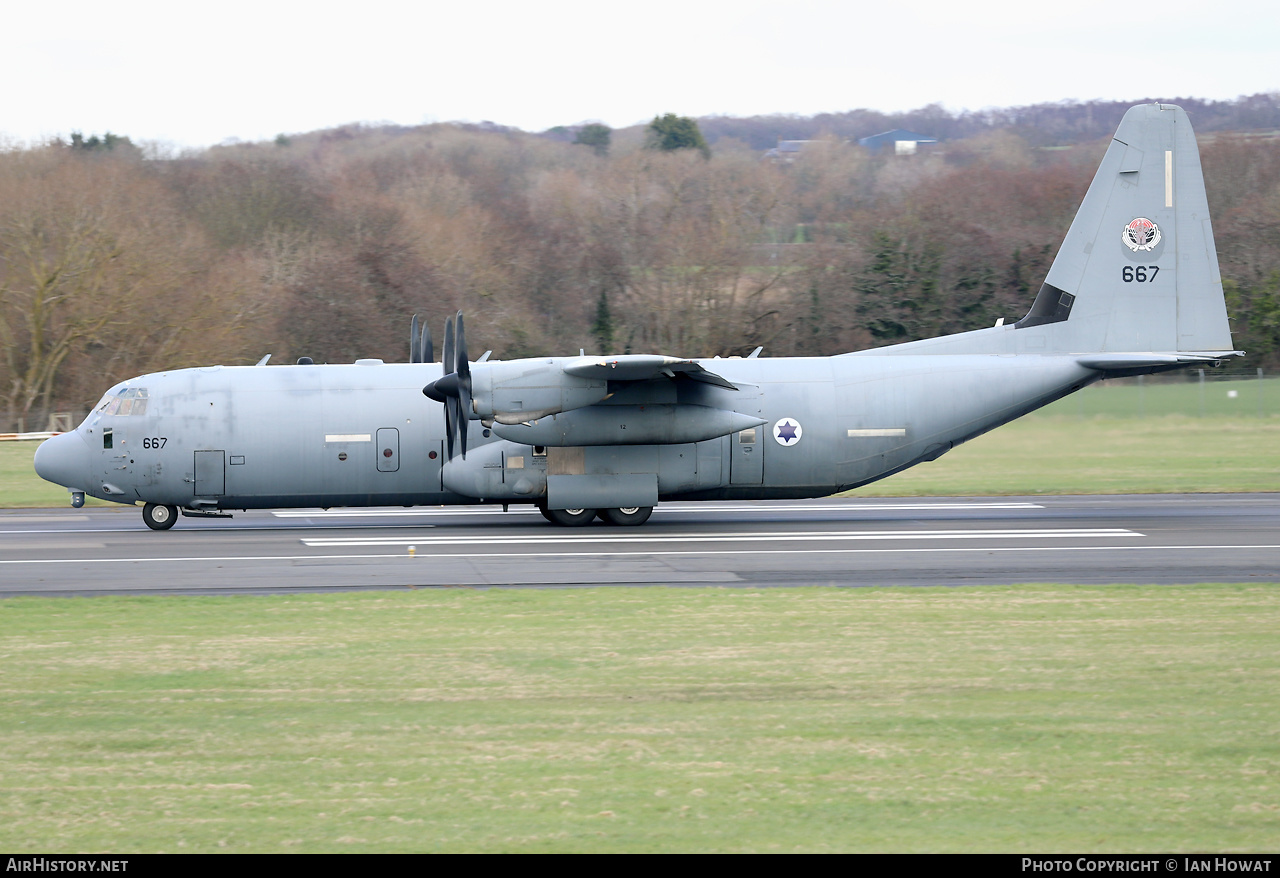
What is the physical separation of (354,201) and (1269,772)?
67.5 m

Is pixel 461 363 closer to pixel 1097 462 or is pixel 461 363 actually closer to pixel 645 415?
pixel 645 415

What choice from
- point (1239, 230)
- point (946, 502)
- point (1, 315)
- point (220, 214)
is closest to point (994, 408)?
point (946, 502)

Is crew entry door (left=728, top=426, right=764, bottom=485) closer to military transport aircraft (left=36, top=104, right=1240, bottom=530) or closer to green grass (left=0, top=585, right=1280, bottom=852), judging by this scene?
military transport aircraft (left=36, top=104, right=1240, bottom=530)

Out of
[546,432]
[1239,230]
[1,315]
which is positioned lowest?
[546,432]

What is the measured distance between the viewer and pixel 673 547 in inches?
773

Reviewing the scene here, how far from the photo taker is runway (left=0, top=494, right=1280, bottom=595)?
53.6 ft

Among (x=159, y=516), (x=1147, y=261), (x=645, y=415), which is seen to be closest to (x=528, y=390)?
(x=645, y=415)

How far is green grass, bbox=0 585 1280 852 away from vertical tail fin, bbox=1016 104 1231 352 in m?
10.2

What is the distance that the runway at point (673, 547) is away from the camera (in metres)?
16.3

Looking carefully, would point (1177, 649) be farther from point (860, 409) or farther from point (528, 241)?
point (528, 241)

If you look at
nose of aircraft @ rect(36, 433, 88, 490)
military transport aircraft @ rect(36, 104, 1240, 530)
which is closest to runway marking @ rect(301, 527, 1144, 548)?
military transport aircraft @ rect(36, 104, 1240, 530)

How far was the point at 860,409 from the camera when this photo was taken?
2242 cm

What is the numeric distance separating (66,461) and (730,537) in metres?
12.0

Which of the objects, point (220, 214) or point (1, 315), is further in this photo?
point (220, 214)
